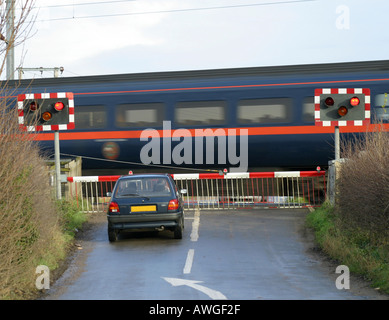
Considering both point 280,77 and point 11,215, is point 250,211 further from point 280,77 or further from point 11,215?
point 11,215

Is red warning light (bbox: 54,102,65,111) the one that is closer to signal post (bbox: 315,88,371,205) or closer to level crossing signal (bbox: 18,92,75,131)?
level crossing signal (bbox: 18,92,75,131)

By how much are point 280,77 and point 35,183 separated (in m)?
12.1

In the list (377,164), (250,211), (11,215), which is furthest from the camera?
(250,211)

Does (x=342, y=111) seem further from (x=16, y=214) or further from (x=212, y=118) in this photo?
(x=16, y=214)

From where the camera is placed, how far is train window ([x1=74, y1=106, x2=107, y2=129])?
73.1ft

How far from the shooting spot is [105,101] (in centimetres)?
2228

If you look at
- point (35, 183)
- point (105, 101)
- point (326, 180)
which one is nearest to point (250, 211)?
point (326, 180)

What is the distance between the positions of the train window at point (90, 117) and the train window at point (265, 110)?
4.52 m

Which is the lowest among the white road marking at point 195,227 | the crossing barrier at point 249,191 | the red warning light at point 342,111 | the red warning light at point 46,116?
the white road marking at point 195,227

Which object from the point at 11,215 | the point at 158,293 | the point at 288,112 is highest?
the point at 288,112

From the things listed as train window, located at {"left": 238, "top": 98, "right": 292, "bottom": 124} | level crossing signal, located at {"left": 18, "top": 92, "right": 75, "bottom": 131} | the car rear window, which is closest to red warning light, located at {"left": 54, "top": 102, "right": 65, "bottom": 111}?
level crossing signal, located at {"left": 18, "top": 92, "right": 75, "bottom": 131}

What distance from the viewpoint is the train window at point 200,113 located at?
71.1 ft

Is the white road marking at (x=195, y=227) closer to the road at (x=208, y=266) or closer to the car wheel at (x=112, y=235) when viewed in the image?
the road at (x=208, y=266)

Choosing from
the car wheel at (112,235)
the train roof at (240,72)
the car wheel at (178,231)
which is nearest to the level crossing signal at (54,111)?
the car wheel at (112,235)
